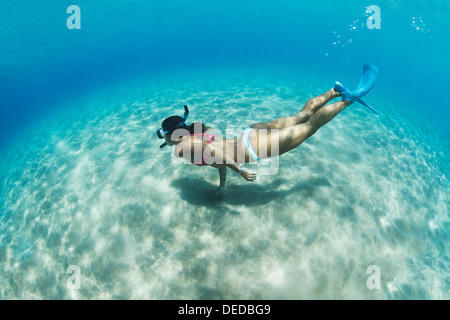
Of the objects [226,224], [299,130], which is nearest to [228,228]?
[226,224]

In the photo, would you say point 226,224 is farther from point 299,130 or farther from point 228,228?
point 299,130

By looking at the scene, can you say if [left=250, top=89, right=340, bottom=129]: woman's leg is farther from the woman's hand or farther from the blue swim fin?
the woman's hand

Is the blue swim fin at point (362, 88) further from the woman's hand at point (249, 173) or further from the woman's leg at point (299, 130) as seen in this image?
the woman's hand at point (249, 173)

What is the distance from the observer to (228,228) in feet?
14.0

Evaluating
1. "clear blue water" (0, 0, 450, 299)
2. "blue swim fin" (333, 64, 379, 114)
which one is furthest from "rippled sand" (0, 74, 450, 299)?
"blue swim fin" (333, 64, 379, 114)

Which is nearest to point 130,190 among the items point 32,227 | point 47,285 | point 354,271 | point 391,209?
point 47,285

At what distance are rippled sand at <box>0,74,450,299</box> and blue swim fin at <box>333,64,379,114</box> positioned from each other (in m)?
2.16

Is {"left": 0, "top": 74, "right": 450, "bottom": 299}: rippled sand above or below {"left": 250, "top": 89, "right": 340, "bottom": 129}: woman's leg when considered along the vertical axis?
below

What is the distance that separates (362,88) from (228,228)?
429 centimetres

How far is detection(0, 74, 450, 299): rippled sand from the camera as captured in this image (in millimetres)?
3684

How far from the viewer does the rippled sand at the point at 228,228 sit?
3.68m

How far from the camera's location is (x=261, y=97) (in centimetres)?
1244

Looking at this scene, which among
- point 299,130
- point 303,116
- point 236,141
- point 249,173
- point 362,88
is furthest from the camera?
point 303,116
